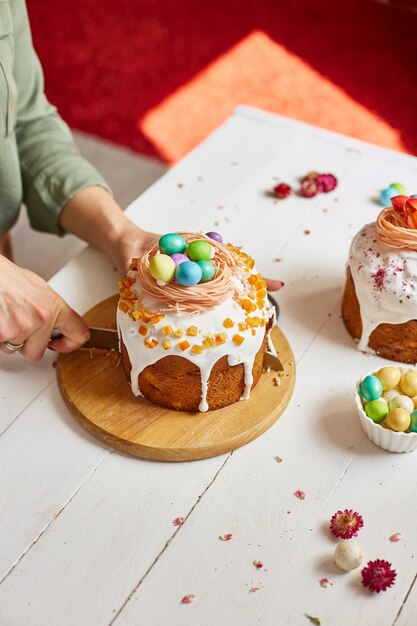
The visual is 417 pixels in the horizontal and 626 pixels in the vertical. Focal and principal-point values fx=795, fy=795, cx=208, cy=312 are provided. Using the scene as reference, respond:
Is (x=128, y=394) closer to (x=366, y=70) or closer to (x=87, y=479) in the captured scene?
(x=87, y=479)

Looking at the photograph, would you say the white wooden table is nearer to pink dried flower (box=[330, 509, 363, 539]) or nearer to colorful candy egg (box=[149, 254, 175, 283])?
pink dried flower (box=[330, 509, 363, 539])

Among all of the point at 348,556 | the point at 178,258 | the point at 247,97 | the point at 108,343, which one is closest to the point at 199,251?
the point at 178,258

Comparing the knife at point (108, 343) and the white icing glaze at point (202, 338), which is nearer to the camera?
the white icing glaze at point (202, 338)

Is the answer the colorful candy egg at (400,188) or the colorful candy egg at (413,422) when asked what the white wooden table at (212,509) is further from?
the colorful candy egg at (400,188)

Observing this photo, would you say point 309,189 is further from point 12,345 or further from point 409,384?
point 12,345

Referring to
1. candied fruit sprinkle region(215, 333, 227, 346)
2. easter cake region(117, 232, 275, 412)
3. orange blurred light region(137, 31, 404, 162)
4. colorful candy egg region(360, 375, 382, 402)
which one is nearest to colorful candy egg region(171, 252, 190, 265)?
easter cake region(117, 232, 275, 412)

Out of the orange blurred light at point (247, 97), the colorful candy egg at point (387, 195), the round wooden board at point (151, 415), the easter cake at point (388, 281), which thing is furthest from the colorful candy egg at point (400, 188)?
the orange blurred light at point (247, 97)
